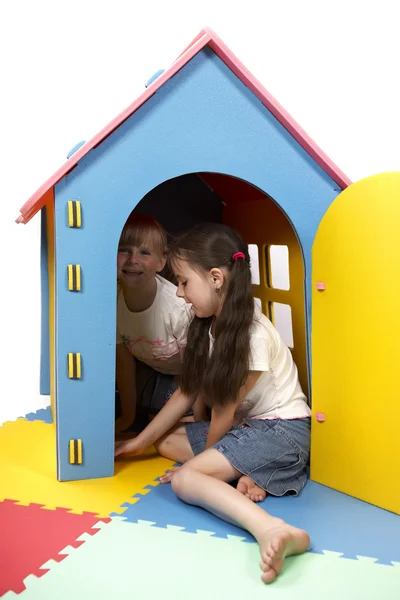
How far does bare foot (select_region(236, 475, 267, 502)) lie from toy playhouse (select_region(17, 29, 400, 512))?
0.77 ft

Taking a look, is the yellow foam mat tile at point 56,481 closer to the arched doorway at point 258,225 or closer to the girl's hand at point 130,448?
the girl's hand at point 130,448

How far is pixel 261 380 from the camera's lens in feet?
7.73

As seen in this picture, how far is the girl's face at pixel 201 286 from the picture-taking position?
2332 mm

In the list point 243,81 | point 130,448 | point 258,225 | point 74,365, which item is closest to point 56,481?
point 130,448

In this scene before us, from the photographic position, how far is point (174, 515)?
2.07 meters

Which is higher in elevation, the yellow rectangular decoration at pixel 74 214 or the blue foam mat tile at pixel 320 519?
the yellow rectangular decoration at pixel 74 214

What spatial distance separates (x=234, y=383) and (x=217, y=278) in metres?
0.34

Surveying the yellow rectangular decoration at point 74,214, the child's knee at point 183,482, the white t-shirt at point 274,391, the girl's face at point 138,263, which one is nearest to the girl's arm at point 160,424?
the white t-shirt at point 274,391

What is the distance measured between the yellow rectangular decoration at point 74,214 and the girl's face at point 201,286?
0.35m

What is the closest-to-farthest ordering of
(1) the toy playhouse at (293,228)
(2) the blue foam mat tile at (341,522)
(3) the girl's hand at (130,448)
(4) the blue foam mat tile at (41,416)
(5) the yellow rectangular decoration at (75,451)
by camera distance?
(2) the blue foam mat tile at (341,522) < (1) the toy playhouse at (293,228) < (5) the yellow rectangular decoration at (75,451) < (3) the girl's hand at (130,448) < (4) the blue foam mat tile at (41,416)

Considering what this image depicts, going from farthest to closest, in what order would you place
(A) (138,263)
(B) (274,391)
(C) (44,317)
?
(C) (44,317), (A) (138,263), (B) (274,391)

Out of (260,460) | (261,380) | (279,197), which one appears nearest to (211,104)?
(279,197)

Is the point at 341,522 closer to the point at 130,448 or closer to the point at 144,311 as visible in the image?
the point at 130,448

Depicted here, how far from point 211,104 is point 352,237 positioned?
619 millimetres
